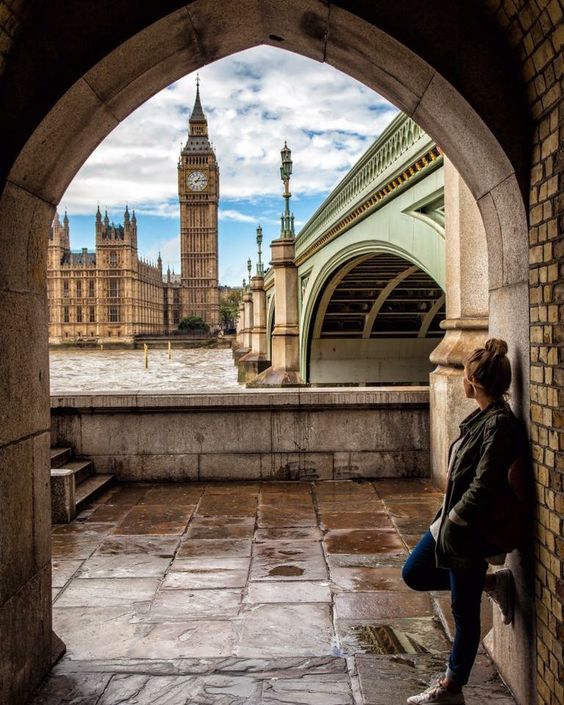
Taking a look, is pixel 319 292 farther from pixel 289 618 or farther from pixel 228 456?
pixel 289 618

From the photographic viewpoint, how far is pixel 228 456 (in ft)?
23.2

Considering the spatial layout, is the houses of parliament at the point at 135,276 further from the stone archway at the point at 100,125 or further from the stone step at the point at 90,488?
the stone archway at the point at 100,125

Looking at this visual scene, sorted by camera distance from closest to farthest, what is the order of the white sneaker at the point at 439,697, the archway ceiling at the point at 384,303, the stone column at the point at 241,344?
the white sneaker at the point at 439,697, the archway ceiling at the point at 384,303, the stone column at the point at 241,344

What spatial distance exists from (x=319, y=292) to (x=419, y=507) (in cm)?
1564

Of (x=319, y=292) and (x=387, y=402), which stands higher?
(x=319, y=292)

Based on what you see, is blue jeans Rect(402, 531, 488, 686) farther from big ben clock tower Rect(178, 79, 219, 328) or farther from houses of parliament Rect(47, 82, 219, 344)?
big ben clock tower Rect(178, 79, 219, 328)

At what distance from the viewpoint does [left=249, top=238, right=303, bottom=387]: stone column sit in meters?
24.5

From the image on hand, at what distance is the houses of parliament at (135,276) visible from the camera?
10588 centimetres

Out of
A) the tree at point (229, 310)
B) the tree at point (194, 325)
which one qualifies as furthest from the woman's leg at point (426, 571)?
the tree at point (229, 310)

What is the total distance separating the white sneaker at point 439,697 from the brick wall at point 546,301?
310 millimetres

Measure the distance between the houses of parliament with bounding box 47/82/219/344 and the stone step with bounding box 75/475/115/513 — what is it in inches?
3889

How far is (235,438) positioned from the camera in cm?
706

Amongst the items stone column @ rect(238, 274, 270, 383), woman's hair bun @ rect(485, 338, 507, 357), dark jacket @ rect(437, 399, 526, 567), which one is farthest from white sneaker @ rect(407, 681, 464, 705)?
stone column @ rect(238, 274, 270, 383)

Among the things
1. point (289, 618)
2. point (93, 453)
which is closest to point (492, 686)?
point (289, 618)
